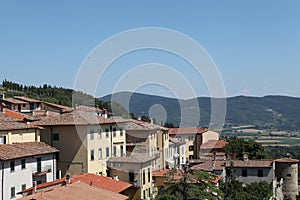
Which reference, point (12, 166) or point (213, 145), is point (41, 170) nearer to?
point (12, 166)

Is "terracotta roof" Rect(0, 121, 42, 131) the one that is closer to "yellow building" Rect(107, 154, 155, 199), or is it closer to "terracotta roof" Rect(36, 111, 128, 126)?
"terracotta roof" Rect(36, 111, 128, 126)

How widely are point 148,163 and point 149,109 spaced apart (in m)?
13.5

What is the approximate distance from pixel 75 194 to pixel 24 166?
8.44 metres

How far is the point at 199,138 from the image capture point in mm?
57719

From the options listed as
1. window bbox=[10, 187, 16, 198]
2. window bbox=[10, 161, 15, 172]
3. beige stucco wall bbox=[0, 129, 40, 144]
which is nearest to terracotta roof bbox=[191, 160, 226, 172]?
beige stucco wall bbox=[0, 129, 40, 144]

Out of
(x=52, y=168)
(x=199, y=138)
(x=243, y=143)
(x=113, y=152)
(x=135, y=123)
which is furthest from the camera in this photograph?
(x=199, y=138)

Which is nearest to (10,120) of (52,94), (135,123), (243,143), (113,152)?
(113,152)

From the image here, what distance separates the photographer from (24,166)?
2589cm

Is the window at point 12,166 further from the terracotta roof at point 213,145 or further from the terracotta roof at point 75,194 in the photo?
the terracotta roof at point 213,145

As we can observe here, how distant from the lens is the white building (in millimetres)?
24017

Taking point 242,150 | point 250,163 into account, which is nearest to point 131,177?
point 250,163

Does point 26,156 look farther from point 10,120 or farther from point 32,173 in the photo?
point 10,120

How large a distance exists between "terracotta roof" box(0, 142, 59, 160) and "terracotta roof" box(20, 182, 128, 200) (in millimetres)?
5482

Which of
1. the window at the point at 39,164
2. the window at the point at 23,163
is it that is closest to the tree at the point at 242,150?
the window at the point at 39,164
